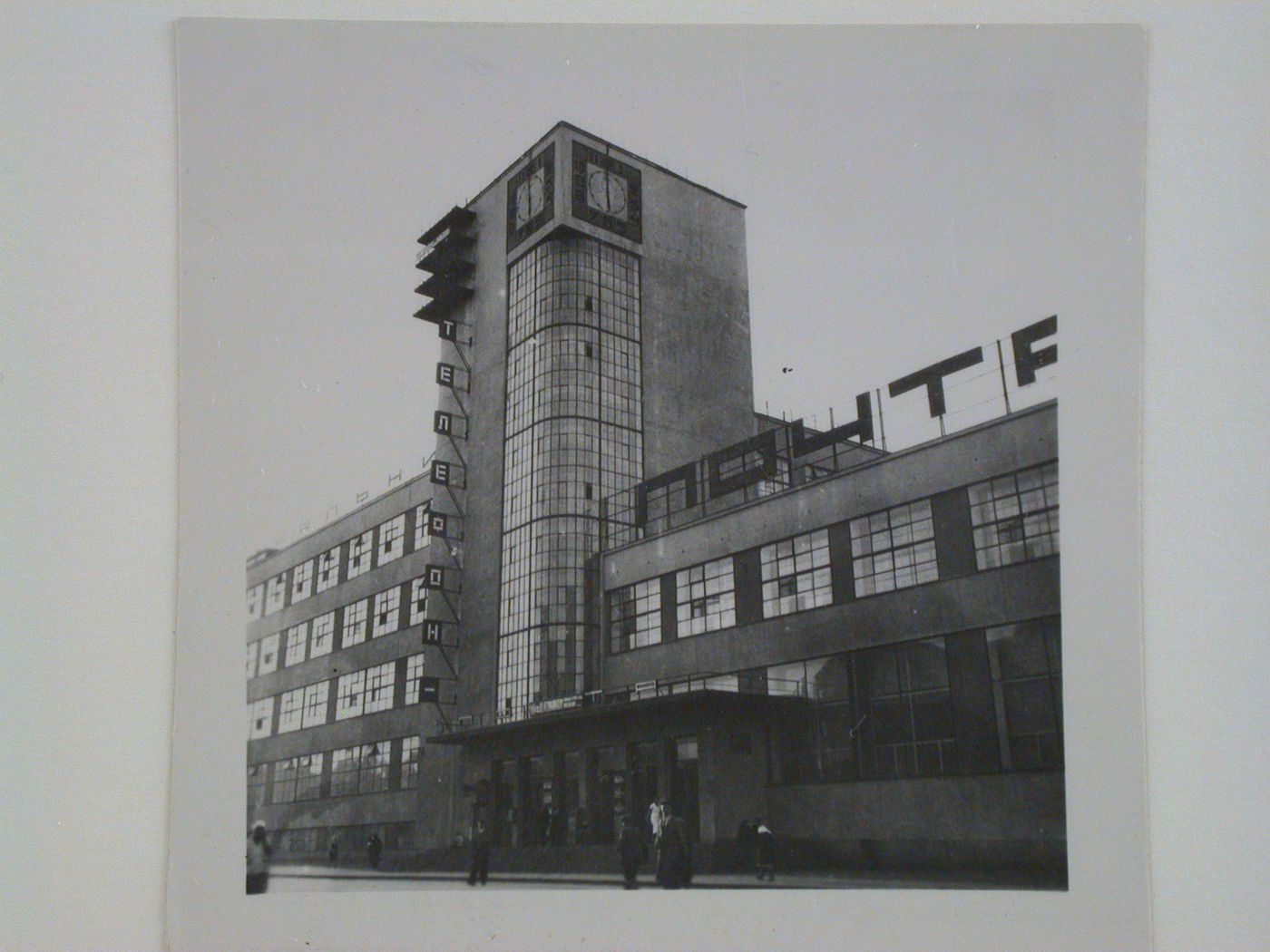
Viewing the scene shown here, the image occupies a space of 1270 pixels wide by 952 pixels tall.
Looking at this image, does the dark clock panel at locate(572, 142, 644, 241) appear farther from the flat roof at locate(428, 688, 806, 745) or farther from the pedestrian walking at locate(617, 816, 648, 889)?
the pedestrian walking at locate(617, 816, 648, 889)

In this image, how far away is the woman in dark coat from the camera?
780cm

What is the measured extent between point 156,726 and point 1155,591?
714cm

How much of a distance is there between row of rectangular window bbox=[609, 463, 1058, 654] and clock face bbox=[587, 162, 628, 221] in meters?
4.04

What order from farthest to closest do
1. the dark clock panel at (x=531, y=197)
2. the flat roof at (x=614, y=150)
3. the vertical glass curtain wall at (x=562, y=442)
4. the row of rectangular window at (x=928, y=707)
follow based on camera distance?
the vertical glass curtain wall at (x=562, y=442), the dark clock panel at (x=531, y=197), the flat roof at (x=614, y=150), the row of rectangular window at (x=928, y=707)

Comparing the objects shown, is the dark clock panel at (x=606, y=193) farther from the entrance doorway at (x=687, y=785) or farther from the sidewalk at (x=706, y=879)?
the sidewalk at (x=706, y=879)

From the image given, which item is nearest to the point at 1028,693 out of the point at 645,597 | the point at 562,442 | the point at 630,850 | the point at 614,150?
the point at 630,850

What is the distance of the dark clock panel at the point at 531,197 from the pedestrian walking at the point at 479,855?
233 inches

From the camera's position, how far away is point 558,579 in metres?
12.9

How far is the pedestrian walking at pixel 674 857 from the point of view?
7.79m

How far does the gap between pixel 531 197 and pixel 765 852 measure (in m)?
6.79

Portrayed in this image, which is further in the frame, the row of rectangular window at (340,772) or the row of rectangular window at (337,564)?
the row of rectangular window at (337,564)

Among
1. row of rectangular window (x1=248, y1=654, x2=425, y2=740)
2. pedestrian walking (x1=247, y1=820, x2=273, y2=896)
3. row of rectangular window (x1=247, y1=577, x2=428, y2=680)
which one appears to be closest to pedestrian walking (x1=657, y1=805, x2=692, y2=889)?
pedestrian walking (x1=247, y1=820, x2=273, y2=896)

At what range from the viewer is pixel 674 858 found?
802 centimetres

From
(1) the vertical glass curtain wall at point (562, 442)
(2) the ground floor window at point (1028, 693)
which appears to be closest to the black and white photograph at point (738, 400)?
(2) the ground floor window at point (1028, 693)
